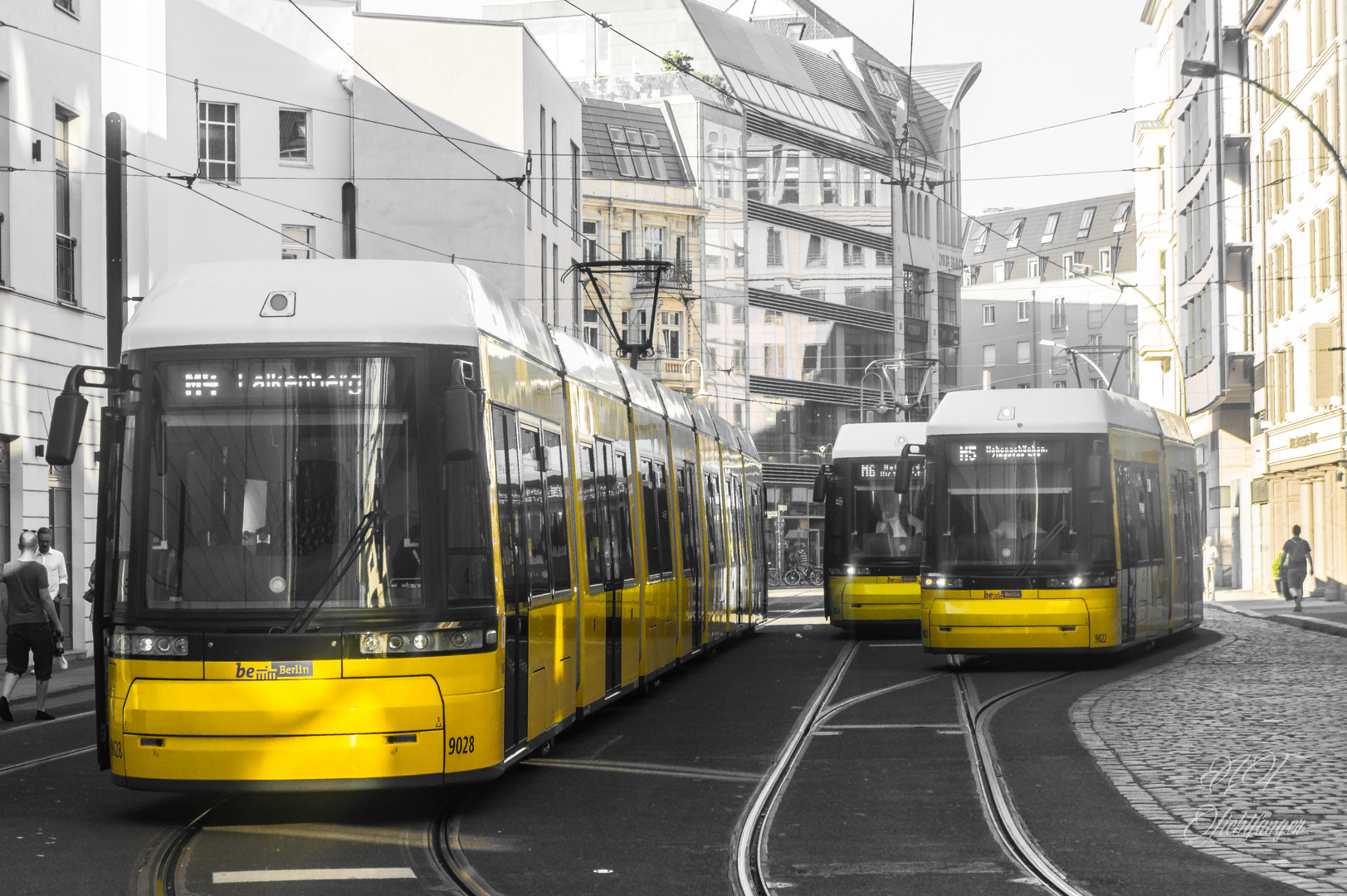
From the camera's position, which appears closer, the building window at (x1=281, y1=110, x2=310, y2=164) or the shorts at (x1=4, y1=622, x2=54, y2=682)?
the shorts at (x1=4, y1=622, x2=54, y2=682)

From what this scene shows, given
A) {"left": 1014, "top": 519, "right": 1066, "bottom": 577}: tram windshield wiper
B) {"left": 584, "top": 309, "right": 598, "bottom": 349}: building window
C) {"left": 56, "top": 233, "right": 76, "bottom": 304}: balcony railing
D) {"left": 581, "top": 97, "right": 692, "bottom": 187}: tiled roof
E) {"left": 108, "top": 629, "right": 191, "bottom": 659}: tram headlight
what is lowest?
{"left": 108, "top": 629, "right": 191, "bottom": 659}: tram headlight

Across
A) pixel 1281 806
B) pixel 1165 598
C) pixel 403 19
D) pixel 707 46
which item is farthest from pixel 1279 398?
pixel 1281 806

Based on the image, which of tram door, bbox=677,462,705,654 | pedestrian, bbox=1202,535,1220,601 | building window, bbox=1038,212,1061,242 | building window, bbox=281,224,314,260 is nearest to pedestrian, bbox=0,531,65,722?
tram door, bbox=677,462,705,654

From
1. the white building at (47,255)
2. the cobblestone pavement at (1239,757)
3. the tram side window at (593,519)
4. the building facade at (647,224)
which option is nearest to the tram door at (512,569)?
the tram side window at (593,519)

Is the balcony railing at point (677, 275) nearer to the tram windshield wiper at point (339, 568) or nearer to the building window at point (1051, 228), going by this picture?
the building window at point (1051, 228)

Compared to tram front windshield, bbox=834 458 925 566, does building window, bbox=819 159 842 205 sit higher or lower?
higher

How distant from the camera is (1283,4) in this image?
47.6 meters

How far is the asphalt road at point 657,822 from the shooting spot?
345 inches

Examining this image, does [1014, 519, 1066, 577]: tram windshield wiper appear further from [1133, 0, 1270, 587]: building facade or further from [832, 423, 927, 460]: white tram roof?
[1133, 0, 1270, 587]: building facade

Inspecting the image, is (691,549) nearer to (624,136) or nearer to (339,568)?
(339,568)

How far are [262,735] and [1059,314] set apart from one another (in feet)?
348

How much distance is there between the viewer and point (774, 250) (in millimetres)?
77562

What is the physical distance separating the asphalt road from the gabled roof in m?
60.8

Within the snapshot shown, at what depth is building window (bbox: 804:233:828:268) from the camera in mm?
80125
